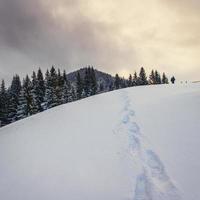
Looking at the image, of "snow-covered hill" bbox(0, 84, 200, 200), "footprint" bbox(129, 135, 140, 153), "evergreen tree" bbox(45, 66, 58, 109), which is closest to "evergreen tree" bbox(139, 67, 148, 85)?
"evergreen tree" bbox(45, 66, 58, 109)

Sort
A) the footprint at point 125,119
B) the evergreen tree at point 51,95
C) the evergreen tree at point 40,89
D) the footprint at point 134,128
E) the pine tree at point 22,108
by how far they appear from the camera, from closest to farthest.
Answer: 1. the footprint at point 134,128
2. the footprint at point 125,119
3. the pine tree at point 22,108
4. the evergreen tree at point 51,95
5. the evergreen tree at point 40,89

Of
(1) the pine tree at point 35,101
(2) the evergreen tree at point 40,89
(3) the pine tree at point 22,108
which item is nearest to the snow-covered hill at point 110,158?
(1) the pine tree at point 35,101

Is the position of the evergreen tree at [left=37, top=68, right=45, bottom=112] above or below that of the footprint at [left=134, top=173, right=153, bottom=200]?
above

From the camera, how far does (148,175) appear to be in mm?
8547

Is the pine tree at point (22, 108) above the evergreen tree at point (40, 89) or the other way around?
the other way around

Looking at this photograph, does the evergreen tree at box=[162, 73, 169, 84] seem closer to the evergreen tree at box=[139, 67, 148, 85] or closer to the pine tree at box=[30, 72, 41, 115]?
the evergreen tree at box=[139, 67, 148, 85]

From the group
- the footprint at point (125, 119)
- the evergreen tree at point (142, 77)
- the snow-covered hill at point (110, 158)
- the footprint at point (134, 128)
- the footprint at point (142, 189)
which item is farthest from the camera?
the evergreen tree at point (142, 77)

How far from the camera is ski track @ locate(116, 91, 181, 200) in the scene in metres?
7.45

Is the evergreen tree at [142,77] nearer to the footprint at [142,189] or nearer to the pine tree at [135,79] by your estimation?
the pine tree at [135,79]

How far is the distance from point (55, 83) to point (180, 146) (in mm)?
48977

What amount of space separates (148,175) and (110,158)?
203cm

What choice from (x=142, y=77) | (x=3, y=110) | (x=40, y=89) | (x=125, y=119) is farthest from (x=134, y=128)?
(x=142, y=77)

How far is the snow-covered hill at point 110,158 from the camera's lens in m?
8.05

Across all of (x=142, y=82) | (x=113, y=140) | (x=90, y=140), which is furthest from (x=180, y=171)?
(x=142, y=82)
